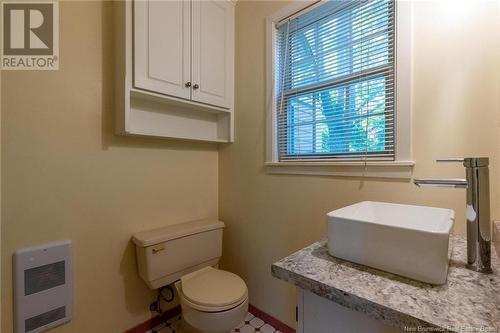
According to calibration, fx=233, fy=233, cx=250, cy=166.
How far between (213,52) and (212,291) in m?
1.60

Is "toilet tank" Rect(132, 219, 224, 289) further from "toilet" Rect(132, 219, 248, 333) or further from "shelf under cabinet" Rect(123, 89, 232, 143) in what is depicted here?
"shelf under cabinet" Rect(123, 89, 232, 143)

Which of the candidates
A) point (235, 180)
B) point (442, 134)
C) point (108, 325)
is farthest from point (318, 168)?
point (108, 325)

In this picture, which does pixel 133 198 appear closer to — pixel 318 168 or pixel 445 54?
pixel 318 168

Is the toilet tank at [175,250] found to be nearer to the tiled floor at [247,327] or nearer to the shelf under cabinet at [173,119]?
the tiled floor at [247,327]

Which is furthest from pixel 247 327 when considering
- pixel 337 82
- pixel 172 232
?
pixel 337 82

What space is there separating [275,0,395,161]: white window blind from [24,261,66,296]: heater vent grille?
144 centimetres

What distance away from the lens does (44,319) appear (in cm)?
120

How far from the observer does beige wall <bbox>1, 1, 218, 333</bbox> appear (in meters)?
1.14

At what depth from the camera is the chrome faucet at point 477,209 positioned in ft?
2.15

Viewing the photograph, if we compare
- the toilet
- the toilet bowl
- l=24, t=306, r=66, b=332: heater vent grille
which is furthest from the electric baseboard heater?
the toilet bowl

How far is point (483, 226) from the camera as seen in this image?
65 cm

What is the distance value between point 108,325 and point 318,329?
1403 millimetres

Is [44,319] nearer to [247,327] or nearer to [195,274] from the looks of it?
[195,274]

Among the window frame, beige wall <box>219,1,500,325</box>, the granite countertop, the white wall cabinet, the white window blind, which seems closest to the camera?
the granite countertop
